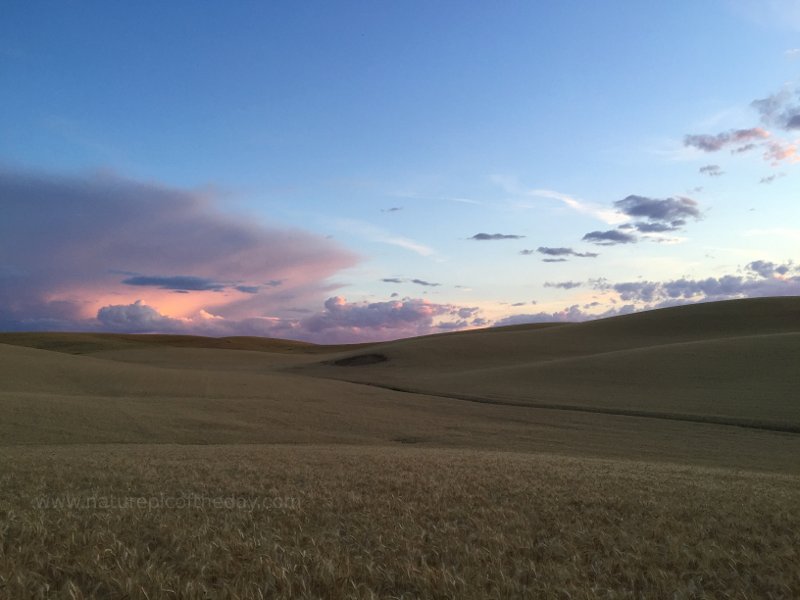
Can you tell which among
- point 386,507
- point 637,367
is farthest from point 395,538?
point 637,367

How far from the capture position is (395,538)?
6.09 metres

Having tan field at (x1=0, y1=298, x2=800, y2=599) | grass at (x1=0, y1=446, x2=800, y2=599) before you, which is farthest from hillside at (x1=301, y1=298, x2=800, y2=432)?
grass at (x1=0, y1=446, x2=800, y2=599)

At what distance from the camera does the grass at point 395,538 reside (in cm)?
482

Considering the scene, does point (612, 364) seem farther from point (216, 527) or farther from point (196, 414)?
point (216, 527)

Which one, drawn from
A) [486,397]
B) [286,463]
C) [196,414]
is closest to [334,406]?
[196,414]

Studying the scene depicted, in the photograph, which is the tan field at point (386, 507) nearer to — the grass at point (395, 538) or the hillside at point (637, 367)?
the grass at point (395, 538)

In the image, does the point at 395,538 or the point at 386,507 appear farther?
the point at 386,507

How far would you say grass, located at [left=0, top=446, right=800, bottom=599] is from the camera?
Answer: 15.8 feet

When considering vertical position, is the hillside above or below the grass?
below

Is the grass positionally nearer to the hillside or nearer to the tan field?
the tan field

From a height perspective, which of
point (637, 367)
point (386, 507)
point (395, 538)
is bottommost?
point (637, 367)

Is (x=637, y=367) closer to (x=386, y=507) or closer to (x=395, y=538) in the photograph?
(x=386, y=507)

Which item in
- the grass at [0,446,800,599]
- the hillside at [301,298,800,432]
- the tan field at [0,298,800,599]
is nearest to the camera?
the grass at [0,446,800,599]

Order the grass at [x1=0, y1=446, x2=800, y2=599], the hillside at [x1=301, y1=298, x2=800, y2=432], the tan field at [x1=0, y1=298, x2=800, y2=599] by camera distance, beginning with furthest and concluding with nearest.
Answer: the hillside at [x1=301, y1=298, x2=800, y2=432], the tan field at [x1=0, y1=298, x2=800, y2=599], the grass at [x1=0, y1=446, x2=800, y2=599]
